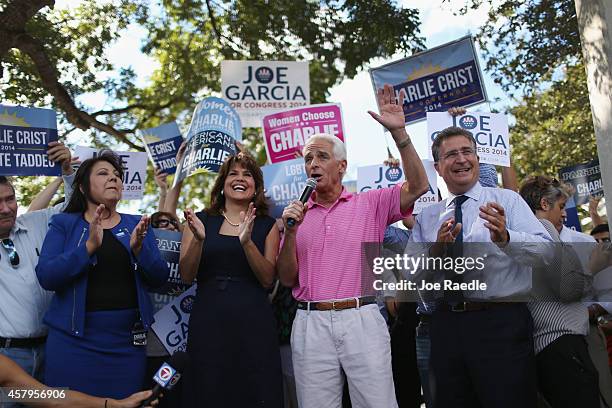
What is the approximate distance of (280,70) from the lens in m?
6.95

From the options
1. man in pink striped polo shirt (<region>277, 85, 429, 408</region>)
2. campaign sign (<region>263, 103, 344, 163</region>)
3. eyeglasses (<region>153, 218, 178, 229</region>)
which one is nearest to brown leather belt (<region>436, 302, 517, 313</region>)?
man in pink striped polo shirt (<region>277, 85, 429, 408</region>)

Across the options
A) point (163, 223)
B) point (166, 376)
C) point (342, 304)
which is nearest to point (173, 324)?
point (163, 223)

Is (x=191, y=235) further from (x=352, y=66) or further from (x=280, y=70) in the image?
(x=352, y=66)

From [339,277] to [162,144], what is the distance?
414 cm

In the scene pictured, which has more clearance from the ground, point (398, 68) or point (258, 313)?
point (398, 68)

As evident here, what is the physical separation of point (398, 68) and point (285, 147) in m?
1.38

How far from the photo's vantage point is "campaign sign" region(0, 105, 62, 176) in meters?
5.02

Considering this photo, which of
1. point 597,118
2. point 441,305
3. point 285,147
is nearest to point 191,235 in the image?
point 441,305

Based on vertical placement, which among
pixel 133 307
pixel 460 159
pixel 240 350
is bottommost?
pixel 240 350

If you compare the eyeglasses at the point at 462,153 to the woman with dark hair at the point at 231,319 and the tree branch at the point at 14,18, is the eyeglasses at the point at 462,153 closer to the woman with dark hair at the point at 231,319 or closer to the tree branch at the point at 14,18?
the woman with dark hair at the point at 231,319

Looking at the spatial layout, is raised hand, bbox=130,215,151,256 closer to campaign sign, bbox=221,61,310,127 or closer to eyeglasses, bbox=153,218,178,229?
eyeglasses, bbox=153,218,178,229

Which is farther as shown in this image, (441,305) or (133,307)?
(133,307)

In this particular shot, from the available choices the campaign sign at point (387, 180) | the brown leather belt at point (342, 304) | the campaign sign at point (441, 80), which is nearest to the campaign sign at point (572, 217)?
the campaign sign at point (441, 80)

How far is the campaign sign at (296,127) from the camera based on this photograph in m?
5.90
